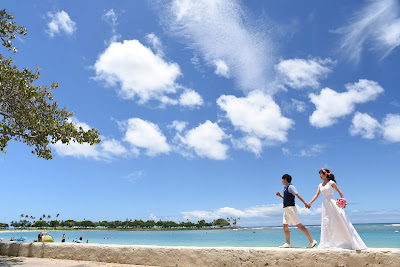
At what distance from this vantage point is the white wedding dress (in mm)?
5625

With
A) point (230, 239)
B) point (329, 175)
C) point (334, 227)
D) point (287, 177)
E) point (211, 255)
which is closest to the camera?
point (334, 227)

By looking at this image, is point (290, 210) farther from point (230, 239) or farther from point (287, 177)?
point (230, 239)

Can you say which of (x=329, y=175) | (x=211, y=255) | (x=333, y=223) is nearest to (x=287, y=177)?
(x=329, y=175)

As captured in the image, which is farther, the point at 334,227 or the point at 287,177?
the point at 287,177

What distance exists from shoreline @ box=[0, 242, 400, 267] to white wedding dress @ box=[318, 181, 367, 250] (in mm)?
277

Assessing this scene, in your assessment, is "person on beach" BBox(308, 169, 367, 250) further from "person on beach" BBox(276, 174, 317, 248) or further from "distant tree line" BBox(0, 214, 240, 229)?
"distant tree line" BBox(0, 214, 240, 229)

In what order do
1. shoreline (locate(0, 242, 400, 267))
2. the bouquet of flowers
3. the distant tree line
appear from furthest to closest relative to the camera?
the distant tree line
the bouquet of flowers
shoreline (locate(0, 242, 400, 267))

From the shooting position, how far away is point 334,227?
6.00m

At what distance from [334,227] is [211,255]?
267 centimetres

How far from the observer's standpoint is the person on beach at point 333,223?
5648 millimetres

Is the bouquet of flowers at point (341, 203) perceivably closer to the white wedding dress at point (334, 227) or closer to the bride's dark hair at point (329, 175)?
the white wedding dress at point (334, 227)

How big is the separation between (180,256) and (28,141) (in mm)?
7566

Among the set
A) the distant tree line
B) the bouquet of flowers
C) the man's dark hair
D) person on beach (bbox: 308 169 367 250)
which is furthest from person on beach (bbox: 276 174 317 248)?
the distant tree line

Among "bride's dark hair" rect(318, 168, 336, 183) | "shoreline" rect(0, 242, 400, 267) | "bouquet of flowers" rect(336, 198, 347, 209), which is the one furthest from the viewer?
"bride's dark hair" rect(318, 168, 336, 183)
